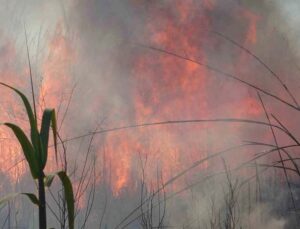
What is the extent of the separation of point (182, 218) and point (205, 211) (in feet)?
76.9

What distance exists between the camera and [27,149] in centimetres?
210

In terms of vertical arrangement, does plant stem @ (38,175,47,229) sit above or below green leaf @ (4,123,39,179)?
below

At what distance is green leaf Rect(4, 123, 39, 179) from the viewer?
2.04m

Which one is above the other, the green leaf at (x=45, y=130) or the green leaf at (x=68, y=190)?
the green leaf at (x=45, y=130)

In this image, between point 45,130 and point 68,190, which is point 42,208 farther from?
point 45,130

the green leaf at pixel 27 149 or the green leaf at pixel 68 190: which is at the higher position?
the green leaf at pixel 27 149

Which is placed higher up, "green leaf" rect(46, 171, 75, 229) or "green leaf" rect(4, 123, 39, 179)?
"green leaf" rect(4, 123, 39, 179)

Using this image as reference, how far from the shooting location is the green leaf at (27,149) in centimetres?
204

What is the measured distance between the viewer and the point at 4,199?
1934 millimetres

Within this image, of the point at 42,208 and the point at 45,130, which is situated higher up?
the point at 45,130

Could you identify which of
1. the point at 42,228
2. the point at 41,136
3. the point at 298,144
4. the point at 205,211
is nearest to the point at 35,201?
the point at 42,228

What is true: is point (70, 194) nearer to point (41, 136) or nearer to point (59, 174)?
point (59, 174)

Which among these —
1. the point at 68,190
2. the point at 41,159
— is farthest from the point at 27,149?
the point at 68,190

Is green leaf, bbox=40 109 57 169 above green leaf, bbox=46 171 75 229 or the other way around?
above
